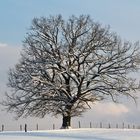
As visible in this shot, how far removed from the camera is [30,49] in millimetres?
53875

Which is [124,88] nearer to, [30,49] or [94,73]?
[94,73]

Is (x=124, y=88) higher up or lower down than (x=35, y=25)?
lower down

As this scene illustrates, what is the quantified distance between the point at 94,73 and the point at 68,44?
13.8 feet

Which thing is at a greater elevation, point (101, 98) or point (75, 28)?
point (75, 28)

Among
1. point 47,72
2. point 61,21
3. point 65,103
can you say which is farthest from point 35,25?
point 65,103

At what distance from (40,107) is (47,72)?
149 inches

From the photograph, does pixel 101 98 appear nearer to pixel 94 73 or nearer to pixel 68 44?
pixel 94 73

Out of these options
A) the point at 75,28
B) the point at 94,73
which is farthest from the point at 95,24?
the point at 94,73

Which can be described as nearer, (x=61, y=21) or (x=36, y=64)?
(x=36, y=64)

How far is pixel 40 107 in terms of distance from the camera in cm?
5253

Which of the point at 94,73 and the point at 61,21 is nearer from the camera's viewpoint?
the point at 94,73

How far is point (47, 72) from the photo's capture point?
52188 mm

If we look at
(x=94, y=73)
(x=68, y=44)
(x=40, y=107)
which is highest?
(x=68, y=44)

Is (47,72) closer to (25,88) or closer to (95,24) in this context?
(25,88)
